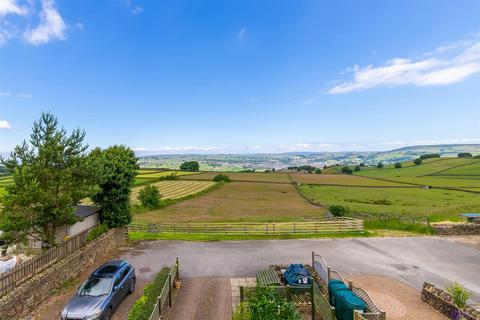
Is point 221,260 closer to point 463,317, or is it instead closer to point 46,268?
point 46,268

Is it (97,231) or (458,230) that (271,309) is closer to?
(97,231)

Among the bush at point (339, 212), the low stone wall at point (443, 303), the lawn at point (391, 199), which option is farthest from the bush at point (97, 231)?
the lawn at point (391, 199)

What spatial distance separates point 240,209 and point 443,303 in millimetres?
38055

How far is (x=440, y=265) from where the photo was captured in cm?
1795

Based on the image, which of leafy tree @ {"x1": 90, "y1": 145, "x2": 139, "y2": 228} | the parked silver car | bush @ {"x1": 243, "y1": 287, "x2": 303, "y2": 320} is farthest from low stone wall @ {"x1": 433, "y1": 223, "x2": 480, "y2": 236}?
leafy tree @ {"x1": 90, "y1": 145, "x2": 139, "y2": 228}

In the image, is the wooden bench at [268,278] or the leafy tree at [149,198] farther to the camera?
the leafy tree at [149,198]

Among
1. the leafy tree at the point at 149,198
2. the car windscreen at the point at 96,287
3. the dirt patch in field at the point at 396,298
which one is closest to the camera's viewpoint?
the car windscreen at the point at 96,287

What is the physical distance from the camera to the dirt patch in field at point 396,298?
39.6 feet

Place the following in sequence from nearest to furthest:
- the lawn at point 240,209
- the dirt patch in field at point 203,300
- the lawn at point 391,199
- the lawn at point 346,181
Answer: the dirt patch in field at point 203,300, the lawn at point 240,209, the lawn at point 391,199, the lawn at point 346,181

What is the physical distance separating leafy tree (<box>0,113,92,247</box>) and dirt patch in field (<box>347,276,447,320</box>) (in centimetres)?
1735

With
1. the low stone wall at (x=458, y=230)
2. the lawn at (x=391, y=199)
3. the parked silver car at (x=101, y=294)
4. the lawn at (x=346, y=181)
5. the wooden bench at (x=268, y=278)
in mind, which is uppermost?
the parked silver car at (x=101, y=294)

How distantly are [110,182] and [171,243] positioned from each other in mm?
7121

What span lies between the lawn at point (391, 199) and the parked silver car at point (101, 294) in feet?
122

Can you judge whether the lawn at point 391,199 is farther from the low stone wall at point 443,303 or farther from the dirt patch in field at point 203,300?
the dirt patch in field at point 203,300
